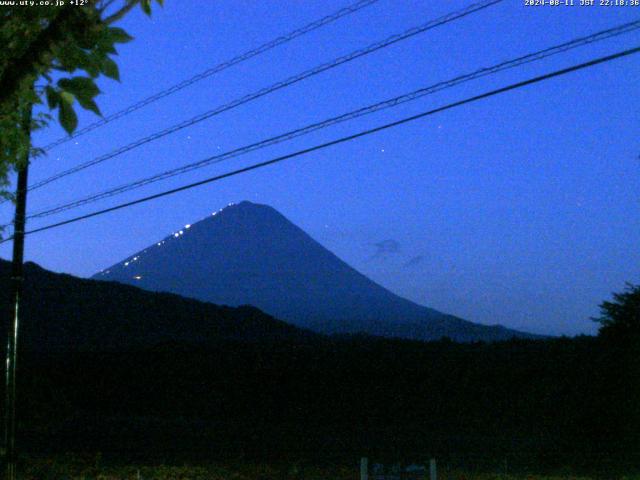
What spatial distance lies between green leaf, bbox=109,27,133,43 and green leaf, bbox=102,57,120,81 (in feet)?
0.34

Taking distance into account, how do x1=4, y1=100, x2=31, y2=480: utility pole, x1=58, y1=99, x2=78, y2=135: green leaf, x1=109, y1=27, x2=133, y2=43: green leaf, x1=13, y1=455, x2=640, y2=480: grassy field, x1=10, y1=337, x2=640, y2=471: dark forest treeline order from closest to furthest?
x1=58, y1=99, x2=78, y2=135: green leaf → x1=109, y1=27, x2=133, y2=43: green leaf → x1=13, y1=455, x2=640, y2=480: grassy field → x1=4, y1=100, x2=31, y2=480: utility pole → x1=10, y1=337, x2=640, y2=471: dark forest treeline

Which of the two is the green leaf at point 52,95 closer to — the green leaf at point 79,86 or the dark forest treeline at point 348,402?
the green leaf at point 79,86

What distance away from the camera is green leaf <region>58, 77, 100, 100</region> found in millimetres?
4051

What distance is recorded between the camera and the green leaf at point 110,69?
4148 millimetres

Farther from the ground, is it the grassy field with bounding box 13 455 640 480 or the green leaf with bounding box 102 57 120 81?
the green leaf with bounding box 102 57 120 81

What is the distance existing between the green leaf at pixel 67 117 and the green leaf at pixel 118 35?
406 millimetres

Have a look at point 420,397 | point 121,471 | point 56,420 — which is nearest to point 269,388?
point 420,397

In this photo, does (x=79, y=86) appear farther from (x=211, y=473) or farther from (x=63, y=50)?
(x=211, y=473)

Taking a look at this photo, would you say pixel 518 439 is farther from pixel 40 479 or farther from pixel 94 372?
pixel 94 372

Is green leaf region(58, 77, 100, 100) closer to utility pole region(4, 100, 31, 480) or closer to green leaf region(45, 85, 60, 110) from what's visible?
green leaf region(45, 85, 60, 110)

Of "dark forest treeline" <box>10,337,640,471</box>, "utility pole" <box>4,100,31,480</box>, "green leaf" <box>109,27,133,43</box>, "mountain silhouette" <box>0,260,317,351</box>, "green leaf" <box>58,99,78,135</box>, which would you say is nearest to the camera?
"green leaf" <box>58,99,78,135</box>

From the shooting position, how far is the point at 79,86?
4.05 meters

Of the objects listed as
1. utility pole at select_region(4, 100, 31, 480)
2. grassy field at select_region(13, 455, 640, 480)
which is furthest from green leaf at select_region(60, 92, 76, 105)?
→ utility pole at select_region(4, 100, 31, 480)

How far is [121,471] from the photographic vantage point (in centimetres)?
1630
